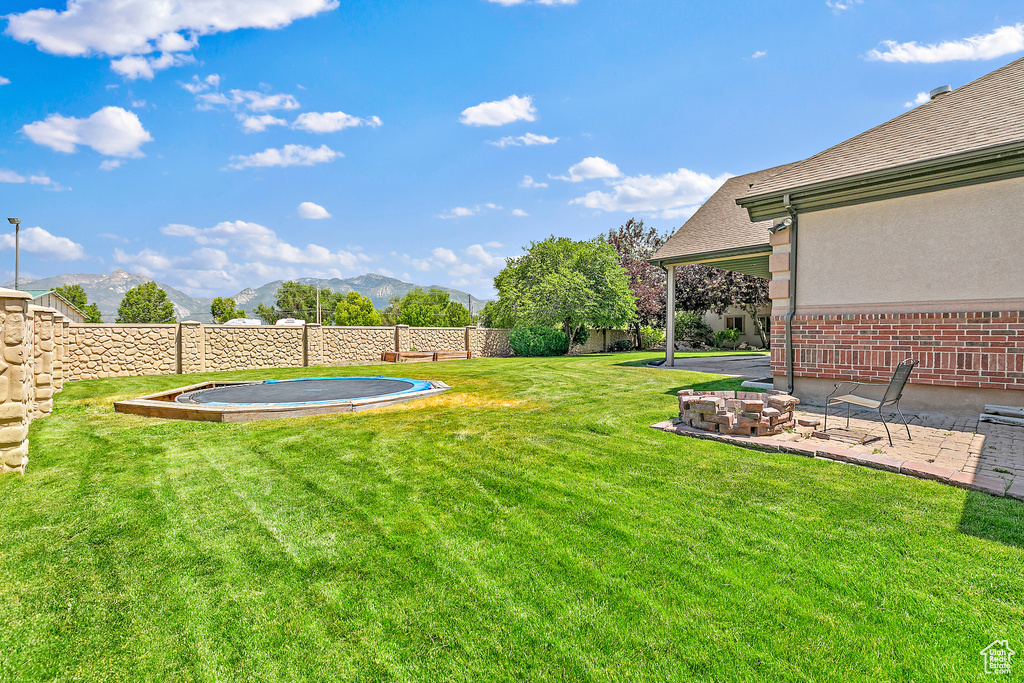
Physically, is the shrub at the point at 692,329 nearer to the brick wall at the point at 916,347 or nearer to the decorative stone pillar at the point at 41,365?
the brick wall at the point at 916,347

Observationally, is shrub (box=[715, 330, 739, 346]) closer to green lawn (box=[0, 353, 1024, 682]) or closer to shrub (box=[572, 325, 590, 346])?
shrub (box=[572, 325, 590, 346])

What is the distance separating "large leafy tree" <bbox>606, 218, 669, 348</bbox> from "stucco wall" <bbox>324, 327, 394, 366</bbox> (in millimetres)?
13745

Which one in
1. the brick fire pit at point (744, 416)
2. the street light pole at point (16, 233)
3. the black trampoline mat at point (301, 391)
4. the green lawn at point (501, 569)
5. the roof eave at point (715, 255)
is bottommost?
the green lawn at point (501, 569)

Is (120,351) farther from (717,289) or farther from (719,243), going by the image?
(717,289)

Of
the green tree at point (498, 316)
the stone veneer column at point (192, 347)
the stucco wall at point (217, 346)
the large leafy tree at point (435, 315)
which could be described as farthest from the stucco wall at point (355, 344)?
the large leafy tree at point (435, 315)

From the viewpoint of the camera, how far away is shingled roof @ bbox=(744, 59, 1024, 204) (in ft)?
20.0

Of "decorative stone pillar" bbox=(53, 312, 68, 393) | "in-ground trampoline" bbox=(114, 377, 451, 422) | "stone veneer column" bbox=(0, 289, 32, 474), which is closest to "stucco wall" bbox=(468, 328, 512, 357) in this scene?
"in-ground trampoline" bbox=(114, 377, 451, 422)

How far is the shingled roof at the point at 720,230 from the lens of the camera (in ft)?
40.1

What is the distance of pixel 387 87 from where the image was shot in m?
17.5

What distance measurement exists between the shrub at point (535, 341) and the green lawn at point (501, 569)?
18608 millimetres

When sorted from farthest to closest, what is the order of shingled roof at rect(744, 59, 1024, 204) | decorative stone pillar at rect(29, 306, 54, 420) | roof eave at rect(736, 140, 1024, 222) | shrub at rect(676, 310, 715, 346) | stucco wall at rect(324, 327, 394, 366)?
shrub at rect(676, 310, 715, 346)
stucco wall at rect(324, 327, 394, 366)
decorative stone pillar at rect(29, 306, 54, 420)
shingled roof at rect(744, 59, 1024, 204)
roof eave at rect(736, 140, 1024, 222)

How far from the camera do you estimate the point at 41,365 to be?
23.0ft

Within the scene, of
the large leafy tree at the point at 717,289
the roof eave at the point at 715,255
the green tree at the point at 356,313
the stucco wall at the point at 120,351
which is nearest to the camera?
the roof eave at the point at 715,255

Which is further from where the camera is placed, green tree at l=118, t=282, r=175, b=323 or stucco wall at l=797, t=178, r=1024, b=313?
green tree at l=118, t=282, r=175, b=323
